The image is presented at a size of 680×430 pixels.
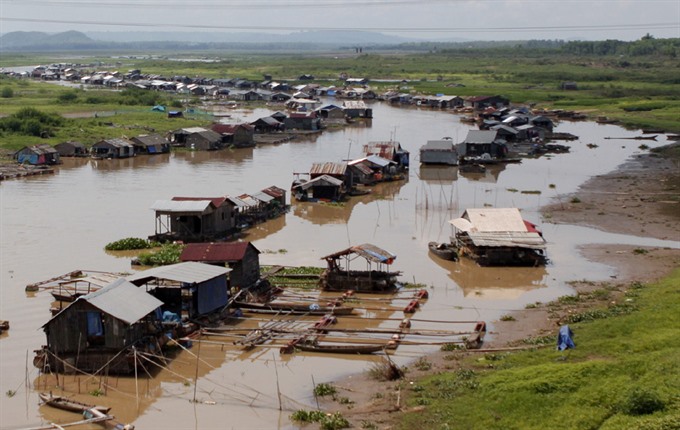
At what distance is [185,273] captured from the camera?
62.1ft

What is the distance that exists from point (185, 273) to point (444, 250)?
9.51 meters

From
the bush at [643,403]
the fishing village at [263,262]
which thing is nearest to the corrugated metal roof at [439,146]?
the fishing village at [263,262]

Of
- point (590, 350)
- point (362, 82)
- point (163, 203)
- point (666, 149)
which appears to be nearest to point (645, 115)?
point (666, 149)

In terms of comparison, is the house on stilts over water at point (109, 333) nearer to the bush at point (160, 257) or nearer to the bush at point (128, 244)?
the bush at point (160, 257)

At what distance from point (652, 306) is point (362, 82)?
81644mm

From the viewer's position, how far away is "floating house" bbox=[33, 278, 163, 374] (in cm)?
1603

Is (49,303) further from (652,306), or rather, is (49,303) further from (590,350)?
(652,306)

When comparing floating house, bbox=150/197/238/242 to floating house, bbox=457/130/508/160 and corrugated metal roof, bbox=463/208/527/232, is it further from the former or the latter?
floating house, bbox=457/130/508/160

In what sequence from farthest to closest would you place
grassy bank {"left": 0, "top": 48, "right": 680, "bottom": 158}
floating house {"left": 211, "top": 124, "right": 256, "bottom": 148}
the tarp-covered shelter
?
grassy bank {"left": 0, "top": 48, "right": 680, "bottom": 158} → floating house {"left": 211, "top": 124, "right": 256, "bottom": 148} → the tarp-covered shelter

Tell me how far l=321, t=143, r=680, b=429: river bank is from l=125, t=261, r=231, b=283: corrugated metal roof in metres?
4.53

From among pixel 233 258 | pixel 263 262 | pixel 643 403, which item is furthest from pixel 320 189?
pixel 643 403

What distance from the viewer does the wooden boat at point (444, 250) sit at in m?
25.4

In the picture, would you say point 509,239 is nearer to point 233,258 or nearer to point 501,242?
point 501,242

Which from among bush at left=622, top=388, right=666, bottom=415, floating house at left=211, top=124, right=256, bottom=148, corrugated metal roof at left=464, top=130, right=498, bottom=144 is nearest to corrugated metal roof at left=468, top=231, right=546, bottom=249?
bush at left=622, top=388, right=666, bottom=415
